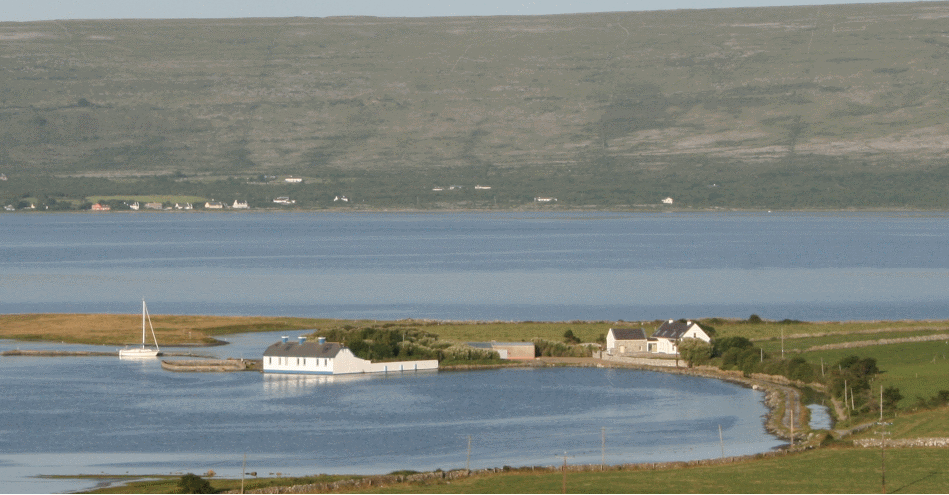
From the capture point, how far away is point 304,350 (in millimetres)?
71375

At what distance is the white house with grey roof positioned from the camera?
70.4 metres

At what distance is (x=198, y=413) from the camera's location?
5731 centimetres

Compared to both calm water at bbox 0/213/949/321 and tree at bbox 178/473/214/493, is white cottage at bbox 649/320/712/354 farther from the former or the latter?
tree at bbox 178/473/214/493

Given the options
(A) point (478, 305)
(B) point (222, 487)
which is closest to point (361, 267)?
(A) point (478, 305)

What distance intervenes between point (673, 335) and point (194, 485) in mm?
42368

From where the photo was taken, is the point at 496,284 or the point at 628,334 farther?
the point at 496,284

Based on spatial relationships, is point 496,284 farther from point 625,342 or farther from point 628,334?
point 625,342

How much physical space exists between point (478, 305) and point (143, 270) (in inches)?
2506

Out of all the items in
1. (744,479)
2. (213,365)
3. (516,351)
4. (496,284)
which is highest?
(496,284)

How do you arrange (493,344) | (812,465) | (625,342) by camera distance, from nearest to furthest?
(812,465) < (625,342) < (493,344)

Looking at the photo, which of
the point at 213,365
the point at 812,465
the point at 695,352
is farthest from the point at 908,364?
the point at 213,365

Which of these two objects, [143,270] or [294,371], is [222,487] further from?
[143,270]

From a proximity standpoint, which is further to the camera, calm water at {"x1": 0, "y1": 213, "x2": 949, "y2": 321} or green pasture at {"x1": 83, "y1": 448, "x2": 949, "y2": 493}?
calm water at {"x1": 0, "y1": 213, "x2": 949, "y2": 321}

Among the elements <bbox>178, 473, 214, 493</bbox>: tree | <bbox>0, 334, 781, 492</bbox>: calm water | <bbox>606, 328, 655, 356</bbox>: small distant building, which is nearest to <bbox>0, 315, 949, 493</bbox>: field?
<bbox>178, 473, 214, 493</bbox>: tree
